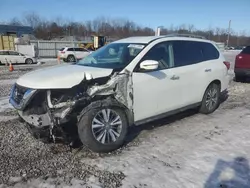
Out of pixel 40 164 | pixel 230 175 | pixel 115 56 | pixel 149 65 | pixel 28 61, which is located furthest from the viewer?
pixel 28 61

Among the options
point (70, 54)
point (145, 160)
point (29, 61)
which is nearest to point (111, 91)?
point (145, 160)

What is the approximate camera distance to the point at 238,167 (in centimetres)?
361

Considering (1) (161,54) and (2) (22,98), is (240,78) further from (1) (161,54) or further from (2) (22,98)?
(2) (22,98)

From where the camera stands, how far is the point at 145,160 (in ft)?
12.5

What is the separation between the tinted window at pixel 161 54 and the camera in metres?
4.54

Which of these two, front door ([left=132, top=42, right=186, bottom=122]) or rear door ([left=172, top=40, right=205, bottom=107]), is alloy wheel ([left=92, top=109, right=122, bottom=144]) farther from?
rear door ([left=172, top=40, right=205, bottom=107])

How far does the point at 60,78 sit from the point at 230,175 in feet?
8.94

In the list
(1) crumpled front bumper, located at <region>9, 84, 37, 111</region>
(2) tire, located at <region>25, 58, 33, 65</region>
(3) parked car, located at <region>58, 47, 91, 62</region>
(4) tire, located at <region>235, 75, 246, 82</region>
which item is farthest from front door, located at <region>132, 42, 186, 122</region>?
(3) parked car, located at <region>58, 47, 91, 62</region>

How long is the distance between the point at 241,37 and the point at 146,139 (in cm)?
10122

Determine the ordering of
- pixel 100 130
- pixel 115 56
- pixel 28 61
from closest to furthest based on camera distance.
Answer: pixel 100 130 → pixel 115 56 → pixel 28 61

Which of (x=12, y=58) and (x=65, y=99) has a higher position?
(x=65, y=99)

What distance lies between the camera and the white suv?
3.73 metres

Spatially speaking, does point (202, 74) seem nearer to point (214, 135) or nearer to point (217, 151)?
point (214, 135)

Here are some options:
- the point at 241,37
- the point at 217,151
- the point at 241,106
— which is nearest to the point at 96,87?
the point at 217,151
